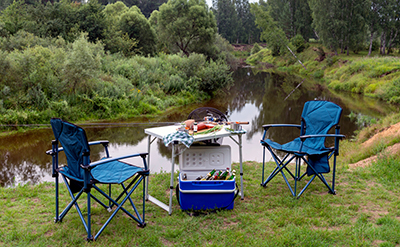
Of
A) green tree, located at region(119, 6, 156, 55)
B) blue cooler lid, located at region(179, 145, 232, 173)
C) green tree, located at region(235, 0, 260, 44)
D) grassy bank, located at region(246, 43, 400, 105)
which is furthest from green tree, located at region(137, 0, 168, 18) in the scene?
blue cooler lid, located at region(179, 145, 232, 173)

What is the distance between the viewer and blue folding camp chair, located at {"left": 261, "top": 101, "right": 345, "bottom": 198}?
4.16 m

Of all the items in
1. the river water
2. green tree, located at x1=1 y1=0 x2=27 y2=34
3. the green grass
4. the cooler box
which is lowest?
the river water

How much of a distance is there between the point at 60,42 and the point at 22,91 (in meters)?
5.15

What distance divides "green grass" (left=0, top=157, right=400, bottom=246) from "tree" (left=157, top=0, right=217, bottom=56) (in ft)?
72.8

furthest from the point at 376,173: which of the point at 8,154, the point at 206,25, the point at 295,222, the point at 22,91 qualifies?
the point at 206,25

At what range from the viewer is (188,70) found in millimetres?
16578

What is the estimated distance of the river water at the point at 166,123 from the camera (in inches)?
257

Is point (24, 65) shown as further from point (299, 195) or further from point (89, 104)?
point (299, 195)

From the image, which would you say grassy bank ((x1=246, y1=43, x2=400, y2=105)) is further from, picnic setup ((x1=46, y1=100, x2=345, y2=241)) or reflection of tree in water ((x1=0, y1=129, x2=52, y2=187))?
reflection of tree in water ((x1=0, y1=129, x2=52, y2=187))

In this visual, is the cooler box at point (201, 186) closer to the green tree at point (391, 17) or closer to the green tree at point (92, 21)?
the green tree at point (92, 21)

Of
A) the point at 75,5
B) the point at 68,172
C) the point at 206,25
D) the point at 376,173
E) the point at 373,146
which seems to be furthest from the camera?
the point at 206,25

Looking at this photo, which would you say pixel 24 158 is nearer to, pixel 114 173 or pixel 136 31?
pixel 114 173

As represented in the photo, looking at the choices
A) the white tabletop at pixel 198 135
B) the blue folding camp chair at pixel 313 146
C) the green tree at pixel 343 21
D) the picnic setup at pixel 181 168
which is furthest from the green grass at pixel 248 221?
the green tree at pixel 343 21

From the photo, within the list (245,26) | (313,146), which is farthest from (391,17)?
(245,26)
